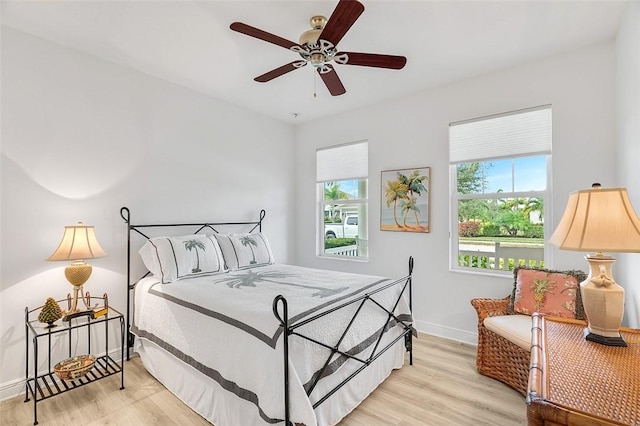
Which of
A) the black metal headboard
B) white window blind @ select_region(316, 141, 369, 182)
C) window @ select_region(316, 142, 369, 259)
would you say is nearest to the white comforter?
the black metal headboard

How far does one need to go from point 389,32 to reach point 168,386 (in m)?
3.25

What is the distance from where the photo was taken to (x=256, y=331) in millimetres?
1696

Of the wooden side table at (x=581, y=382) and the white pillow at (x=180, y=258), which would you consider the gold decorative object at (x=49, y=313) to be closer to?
the white pillow at (x=180, y=258)

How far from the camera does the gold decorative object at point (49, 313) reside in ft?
7.20

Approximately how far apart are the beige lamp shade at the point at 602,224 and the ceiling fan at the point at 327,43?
1333mm

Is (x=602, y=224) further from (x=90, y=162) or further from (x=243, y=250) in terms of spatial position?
(x=90, y=162)

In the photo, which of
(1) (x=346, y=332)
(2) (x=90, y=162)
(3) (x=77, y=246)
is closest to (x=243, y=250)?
(3) (x=77, y=246)

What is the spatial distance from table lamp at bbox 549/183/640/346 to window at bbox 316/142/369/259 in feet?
9.00

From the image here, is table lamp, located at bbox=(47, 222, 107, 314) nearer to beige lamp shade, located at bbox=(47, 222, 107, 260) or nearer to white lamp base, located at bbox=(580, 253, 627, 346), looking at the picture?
beige lamp shade, located at bbox=(47, 222, 107, 260)

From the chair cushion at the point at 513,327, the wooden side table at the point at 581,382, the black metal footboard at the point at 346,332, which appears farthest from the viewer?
the chair cushion at the point at 513,327

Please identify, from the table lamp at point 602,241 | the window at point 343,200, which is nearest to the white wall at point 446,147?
the window at point 343,200

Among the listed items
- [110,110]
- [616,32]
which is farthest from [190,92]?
[616,32]

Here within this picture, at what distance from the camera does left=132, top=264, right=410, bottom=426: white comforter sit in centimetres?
→ 158

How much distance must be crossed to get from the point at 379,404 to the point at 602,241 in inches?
67.1
